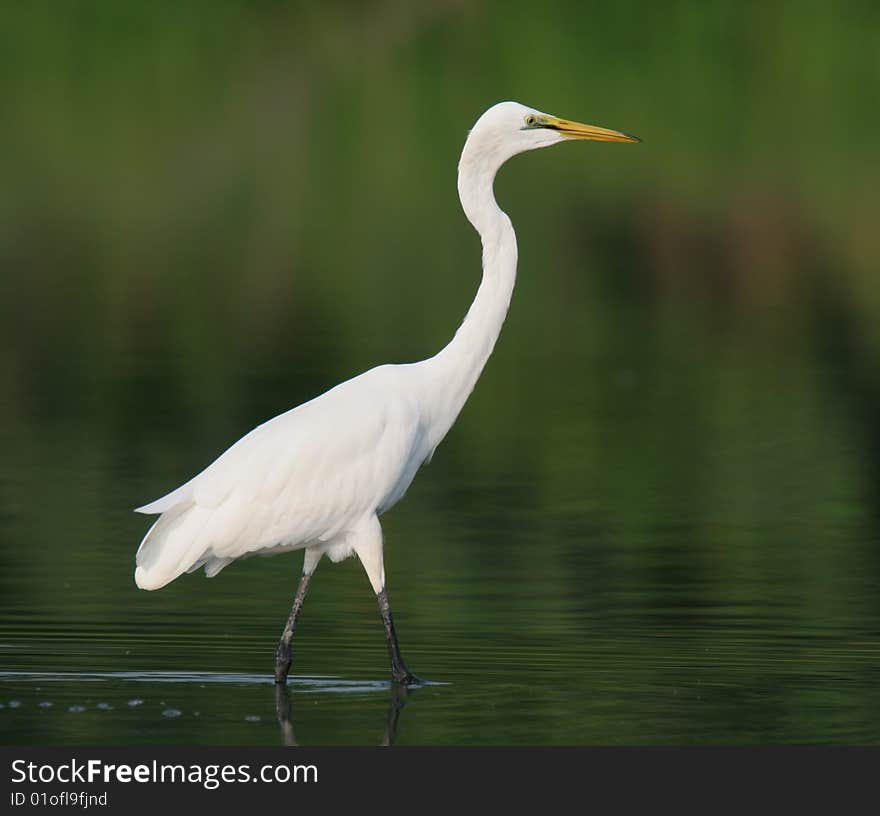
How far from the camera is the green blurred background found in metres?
9.39

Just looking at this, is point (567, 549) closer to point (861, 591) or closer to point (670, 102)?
point (861, 591)

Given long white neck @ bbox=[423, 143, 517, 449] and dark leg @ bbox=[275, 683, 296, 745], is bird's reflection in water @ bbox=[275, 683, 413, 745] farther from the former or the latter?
long white neck @ bbox=[423, 143, 517, 449]

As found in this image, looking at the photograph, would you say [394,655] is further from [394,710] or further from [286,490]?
[286,490]

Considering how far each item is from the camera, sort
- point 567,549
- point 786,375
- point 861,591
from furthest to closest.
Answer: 1. point 786,375
2. point 567,549
3. point 861,591

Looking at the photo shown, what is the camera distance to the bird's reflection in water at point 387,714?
792cm

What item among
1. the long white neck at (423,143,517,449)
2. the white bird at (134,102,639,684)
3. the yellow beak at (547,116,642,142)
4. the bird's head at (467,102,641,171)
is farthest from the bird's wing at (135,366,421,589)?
the yellow beak at (547,116,642,142)

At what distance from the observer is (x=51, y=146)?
4091 centimetres

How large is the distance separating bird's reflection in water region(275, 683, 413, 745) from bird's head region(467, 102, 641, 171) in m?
2.32

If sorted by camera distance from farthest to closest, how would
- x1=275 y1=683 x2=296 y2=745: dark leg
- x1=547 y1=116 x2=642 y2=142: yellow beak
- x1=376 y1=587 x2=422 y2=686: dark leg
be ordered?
x1=547 y1=116 x2=642 y2=142: yellow beak → x1=376 y1=587 x2=422 y2=686: dark leg → x1=275 y1=683 x2=296 y2=745: dark leg

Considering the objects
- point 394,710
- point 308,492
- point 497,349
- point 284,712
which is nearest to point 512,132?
point 308,492

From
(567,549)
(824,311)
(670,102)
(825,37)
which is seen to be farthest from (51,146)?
(567,549)

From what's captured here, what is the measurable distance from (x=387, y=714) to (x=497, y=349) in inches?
511

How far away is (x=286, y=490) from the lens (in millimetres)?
9016

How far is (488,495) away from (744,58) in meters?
30.2
